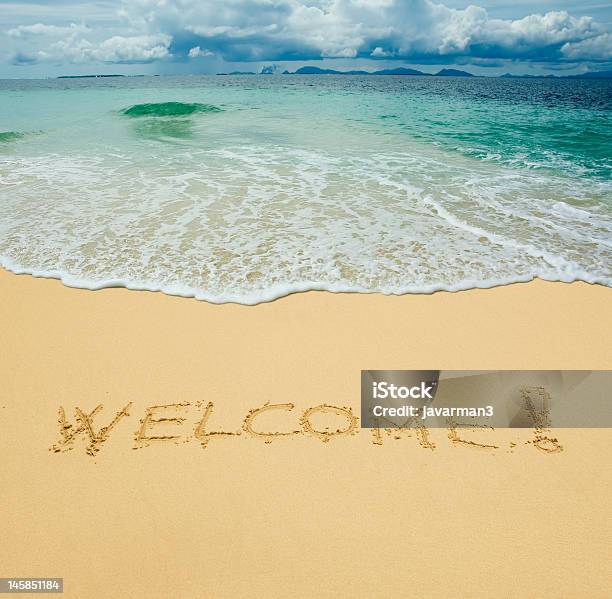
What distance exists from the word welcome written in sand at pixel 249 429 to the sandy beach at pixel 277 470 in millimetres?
17

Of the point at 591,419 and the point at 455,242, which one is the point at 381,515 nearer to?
the point at 591,419

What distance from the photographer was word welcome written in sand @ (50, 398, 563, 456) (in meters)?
3.01

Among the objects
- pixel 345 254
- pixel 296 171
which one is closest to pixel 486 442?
pixel 345 254

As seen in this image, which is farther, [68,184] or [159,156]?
[159,156]

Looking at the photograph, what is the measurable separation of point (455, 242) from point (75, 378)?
502 cm

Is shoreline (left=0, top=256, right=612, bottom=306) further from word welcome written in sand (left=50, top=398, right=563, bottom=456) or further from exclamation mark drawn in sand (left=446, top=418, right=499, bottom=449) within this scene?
exclamation mark drawn in sand (left=446, top=418, right=499, bottom=449)

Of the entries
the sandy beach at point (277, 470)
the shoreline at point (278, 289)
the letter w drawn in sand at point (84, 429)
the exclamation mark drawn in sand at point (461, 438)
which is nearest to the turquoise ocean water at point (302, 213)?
the shoreline at point (278, 289)

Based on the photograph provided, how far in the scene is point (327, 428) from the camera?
3.13m

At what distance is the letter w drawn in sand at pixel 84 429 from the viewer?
2.96 m

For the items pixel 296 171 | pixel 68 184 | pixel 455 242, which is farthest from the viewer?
pixel 296 171

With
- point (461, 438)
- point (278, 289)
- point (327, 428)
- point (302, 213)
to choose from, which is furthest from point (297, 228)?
point (461, 438)

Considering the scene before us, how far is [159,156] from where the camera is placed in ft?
39.8

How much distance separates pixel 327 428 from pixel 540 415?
1619 mm

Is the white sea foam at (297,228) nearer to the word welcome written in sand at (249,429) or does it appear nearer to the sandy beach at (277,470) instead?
the sandy beach at (277,470)
